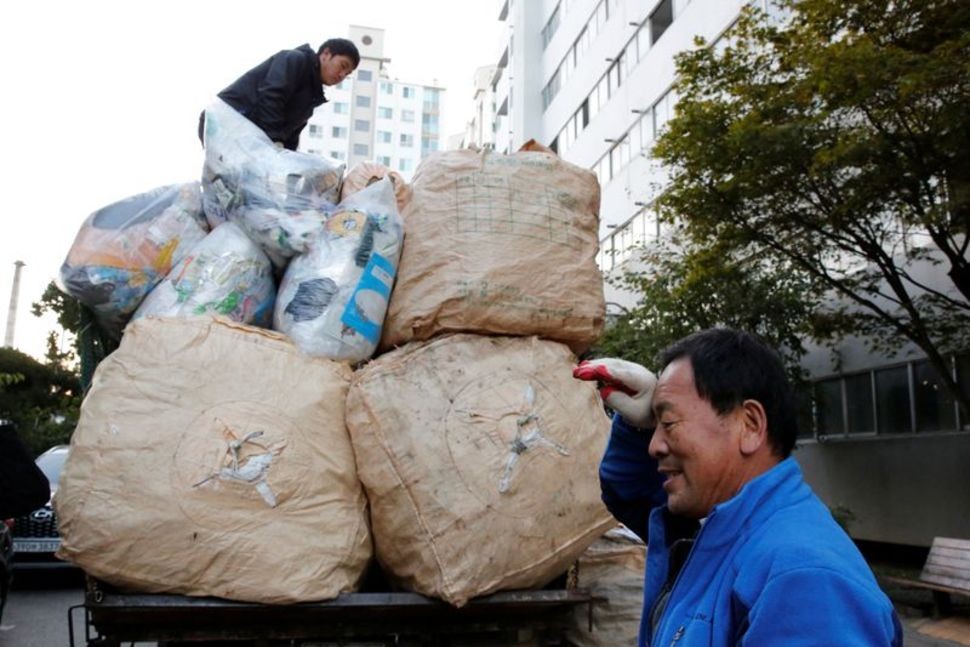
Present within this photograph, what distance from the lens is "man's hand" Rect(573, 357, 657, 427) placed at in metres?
1.77

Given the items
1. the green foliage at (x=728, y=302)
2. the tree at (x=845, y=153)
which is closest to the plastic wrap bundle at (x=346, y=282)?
the tree at (x=845, y=153)

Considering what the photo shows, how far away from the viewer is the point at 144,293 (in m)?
3.34

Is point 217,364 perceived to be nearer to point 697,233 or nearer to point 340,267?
point 340,267

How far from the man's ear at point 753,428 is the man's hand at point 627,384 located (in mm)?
318

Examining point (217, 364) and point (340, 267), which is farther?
point (340, 267)

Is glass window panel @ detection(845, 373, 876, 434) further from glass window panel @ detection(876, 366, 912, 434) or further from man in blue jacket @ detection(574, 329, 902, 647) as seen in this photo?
man in blue jacket @ detection(574, 329, 902, 647)

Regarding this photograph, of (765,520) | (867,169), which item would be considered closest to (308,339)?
(765,520)

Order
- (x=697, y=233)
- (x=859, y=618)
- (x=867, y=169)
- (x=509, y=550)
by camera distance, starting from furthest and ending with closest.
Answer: (x=697, y=233)
(x=867, y=169)
(x=509, y=550)
(x=859, y=618)

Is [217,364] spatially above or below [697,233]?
below

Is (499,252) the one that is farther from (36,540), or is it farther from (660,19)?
(660,19)

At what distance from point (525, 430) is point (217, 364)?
100 centimetres

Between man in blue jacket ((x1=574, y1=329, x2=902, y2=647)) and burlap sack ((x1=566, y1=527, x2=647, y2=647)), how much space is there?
4.44 feet

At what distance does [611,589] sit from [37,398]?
16.0m

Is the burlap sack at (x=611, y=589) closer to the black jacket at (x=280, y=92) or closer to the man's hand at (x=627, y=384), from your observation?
the man's hand at (x=627, y=384)
